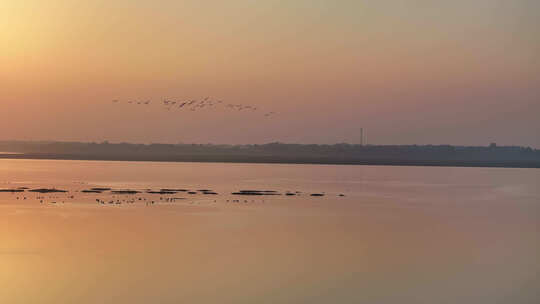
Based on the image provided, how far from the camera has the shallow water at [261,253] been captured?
47.1 ft

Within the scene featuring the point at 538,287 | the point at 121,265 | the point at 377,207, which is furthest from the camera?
the point at 377,207

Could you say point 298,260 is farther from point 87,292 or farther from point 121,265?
point 87,292

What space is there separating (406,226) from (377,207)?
714 centimetres

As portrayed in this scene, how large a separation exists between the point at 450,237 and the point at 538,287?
7.58 m

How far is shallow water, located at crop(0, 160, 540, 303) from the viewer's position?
14359 millimetres

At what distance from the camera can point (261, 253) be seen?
61.0 ft

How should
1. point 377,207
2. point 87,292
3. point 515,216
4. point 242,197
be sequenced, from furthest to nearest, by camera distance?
point 242,197, point 377,207, point 515,216, point 87,292

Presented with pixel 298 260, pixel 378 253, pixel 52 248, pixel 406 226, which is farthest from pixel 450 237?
pixel 52 248

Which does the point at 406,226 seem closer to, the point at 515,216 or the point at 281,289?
the point at 515,216

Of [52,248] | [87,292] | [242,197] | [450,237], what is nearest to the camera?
[87,292]

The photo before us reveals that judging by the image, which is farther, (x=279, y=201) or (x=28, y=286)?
A: (x=279, y=201)

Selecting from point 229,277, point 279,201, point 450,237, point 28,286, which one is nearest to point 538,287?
point 229,277

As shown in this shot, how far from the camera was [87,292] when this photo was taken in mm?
14156

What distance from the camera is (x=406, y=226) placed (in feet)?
82.8
